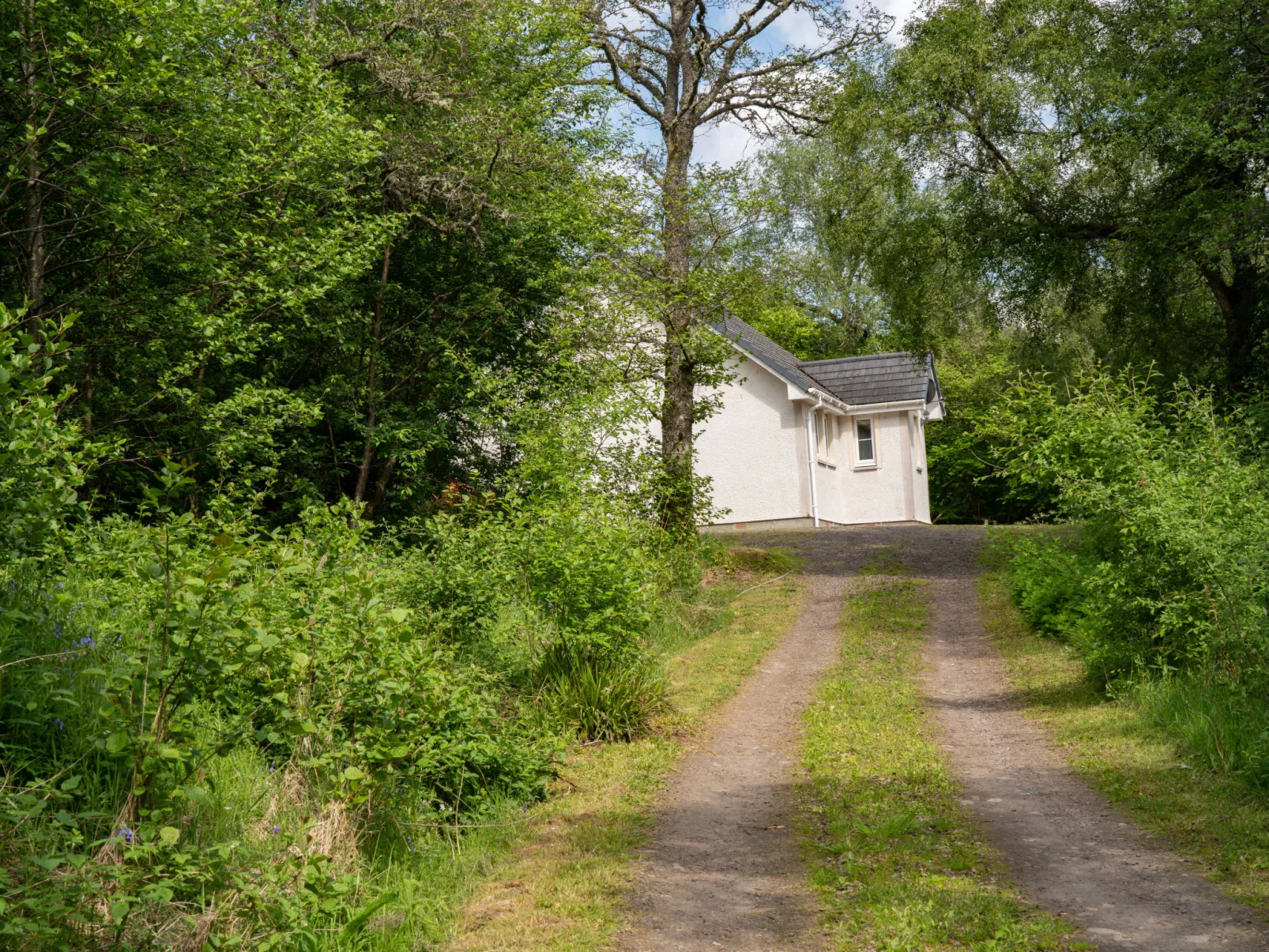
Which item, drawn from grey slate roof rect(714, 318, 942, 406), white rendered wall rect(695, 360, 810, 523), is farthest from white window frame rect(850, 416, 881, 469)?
white rendered wall rect(695, 360, 810, 523)

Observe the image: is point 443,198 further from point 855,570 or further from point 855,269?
point 855,269

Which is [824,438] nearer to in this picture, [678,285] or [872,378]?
[872,378]

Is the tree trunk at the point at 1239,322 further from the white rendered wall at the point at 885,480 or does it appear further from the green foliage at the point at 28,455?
the green foliage at the point at 28,455

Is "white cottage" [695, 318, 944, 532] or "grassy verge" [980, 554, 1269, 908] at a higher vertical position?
"white cottage" [695, 318, 944, 532]

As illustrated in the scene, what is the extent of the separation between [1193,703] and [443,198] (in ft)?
48.1

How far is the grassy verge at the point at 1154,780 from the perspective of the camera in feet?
21.0

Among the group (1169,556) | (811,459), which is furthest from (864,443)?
(1169,556)

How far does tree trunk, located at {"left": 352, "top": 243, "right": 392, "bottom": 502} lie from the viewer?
773 inches

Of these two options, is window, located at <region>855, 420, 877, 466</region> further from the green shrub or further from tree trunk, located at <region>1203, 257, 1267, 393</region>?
the green shrub

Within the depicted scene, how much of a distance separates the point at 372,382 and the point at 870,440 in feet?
63.6

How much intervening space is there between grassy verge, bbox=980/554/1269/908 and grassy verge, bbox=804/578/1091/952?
114 centimetres

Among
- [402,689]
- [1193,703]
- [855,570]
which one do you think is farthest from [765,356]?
[402,689]

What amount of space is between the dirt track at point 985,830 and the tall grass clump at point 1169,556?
114cm

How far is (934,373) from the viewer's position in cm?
4200
